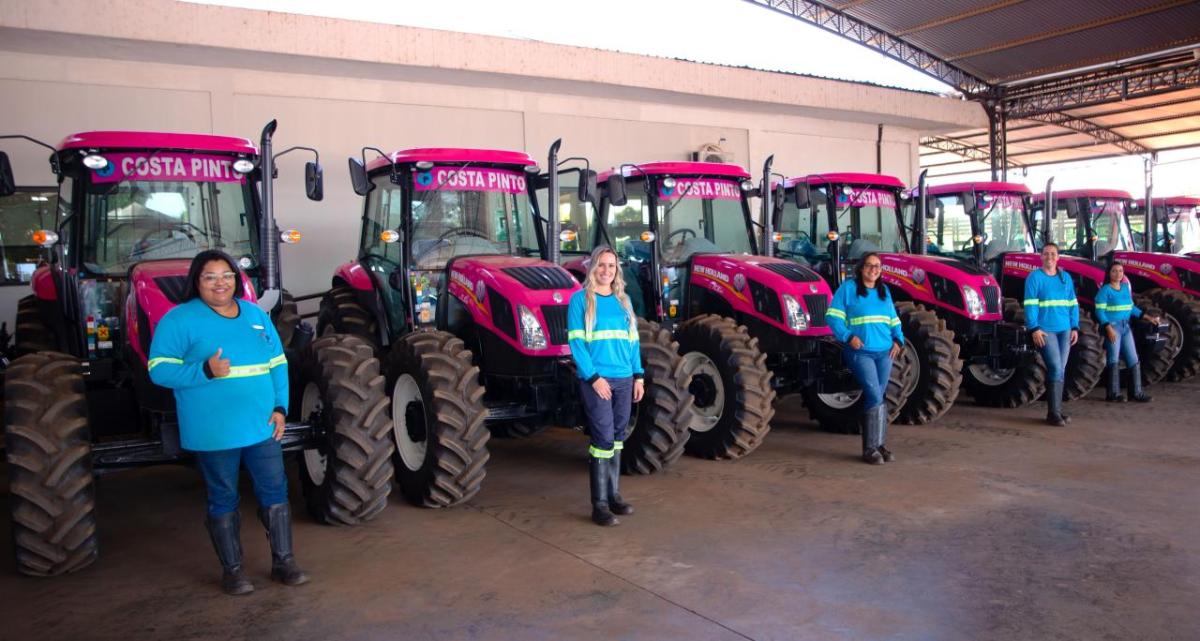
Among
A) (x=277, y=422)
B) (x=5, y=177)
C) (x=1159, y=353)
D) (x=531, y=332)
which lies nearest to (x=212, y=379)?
(x=277, y=422)

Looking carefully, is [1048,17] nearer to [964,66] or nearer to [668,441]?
[964,66]

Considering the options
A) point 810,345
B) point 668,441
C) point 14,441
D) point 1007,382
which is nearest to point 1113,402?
point 1007,382

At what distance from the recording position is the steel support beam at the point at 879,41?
16750mm

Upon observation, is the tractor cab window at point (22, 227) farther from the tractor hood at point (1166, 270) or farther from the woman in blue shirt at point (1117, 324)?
the tractor hood at point (1166, 270)

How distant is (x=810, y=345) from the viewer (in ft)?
23.2

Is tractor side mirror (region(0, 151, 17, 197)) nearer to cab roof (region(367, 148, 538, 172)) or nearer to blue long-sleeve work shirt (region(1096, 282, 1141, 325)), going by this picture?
cab roof (region(367, 148, 538, 172))

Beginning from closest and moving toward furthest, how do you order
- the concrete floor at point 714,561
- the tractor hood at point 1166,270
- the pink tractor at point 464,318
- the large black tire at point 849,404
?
the concrete floor at point 714,561 → the pink tractor at point 464,318 → the large black tire at point 849,404 → the tractor hood at point 1166,270

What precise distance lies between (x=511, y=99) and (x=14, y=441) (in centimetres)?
910

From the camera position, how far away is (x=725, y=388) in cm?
659

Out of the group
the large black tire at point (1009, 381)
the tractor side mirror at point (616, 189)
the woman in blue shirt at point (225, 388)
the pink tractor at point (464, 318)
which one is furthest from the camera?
the large black tire at point (1009, 381)

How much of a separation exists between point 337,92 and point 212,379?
807 cm

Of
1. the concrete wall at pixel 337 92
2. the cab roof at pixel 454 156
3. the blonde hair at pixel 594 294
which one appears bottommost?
the blonde hair at pixel 594 294

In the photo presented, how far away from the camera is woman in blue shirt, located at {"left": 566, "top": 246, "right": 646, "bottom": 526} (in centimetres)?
497

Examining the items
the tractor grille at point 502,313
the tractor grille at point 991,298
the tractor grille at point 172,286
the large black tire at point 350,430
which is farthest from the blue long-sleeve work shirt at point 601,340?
the tractor grille at point 991,298
